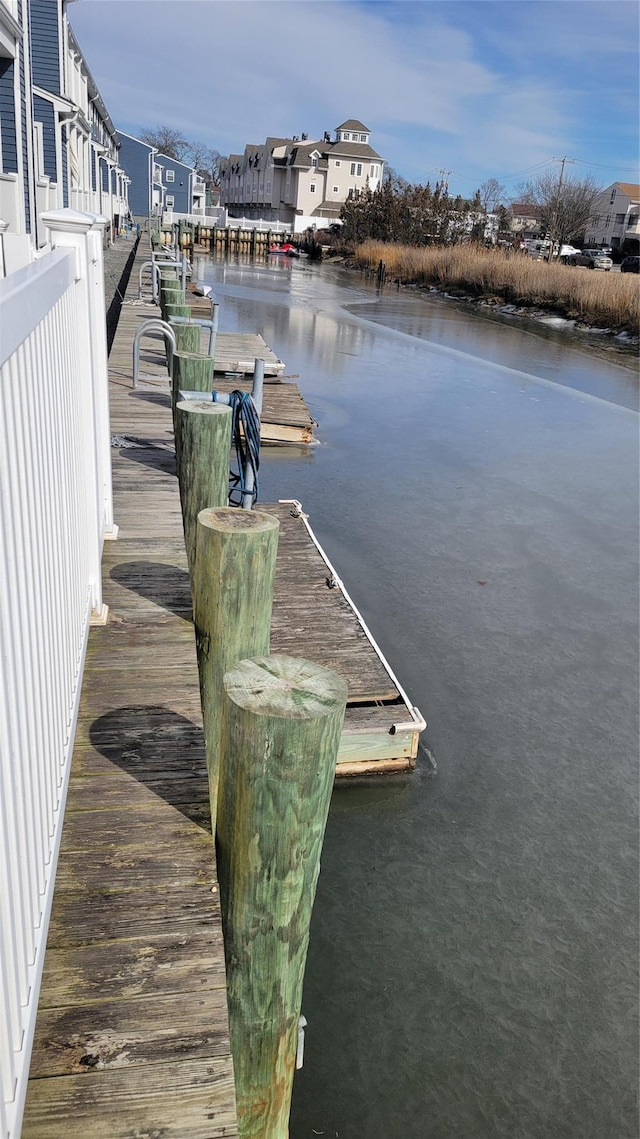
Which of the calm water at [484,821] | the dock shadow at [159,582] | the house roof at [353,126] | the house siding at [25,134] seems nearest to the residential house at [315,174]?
the house roof at [353,126]

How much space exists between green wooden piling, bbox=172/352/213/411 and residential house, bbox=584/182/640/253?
3679 inches

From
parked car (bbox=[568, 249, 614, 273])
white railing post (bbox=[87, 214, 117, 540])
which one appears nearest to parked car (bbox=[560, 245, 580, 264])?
parked car (bbox=[568, 249, 614, 273])

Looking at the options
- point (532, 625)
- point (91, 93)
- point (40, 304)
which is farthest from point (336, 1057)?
point (91, 93)

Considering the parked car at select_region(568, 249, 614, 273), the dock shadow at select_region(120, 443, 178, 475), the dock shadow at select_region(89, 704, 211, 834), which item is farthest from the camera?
the parked car at select_region(568, 249, 614, 273)

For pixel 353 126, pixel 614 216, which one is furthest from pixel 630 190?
pixel 353 126

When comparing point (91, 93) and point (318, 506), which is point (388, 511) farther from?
point (91, 93)

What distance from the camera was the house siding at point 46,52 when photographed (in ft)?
70.2

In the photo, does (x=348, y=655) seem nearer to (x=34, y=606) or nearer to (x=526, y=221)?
(x=34, y=606)

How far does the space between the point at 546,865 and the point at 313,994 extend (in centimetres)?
161

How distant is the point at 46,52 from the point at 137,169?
155 ft

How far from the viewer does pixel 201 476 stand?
17.8 feet

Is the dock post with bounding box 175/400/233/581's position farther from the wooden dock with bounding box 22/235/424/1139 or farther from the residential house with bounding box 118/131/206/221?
the residential house with bounding box 118/131/206/221

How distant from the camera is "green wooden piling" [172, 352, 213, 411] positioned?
698cm

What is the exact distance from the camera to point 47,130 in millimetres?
21203
